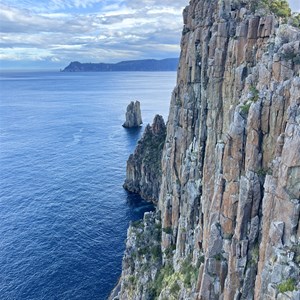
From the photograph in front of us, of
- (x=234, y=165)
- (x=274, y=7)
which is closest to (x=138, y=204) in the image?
(x=234, y=165)

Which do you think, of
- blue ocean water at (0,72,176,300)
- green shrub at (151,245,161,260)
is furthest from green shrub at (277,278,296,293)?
blue ocean water at (0,72,176,300)

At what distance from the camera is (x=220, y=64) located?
214 ft

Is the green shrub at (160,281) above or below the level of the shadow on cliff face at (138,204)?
above

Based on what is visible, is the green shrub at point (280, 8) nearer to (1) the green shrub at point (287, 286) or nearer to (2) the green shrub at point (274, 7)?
(2) the green shrub at point (274, 7)

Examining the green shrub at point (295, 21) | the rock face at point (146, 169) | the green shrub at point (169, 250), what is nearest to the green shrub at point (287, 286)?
the green shrub at point (295, 21)

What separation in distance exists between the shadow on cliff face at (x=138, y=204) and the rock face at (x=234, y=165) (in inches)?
2326

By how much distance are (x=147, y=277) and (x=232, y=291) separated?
1403 inches

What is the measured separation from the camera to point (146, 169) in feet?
524

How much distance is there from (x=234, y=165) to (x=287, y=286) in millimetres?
17315

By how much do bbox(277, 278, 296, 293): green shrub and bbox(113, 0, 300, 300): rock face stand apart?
10cm

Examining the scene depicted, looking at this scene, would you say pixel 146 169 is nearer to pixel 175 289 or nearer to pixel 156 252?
pixel 156 252

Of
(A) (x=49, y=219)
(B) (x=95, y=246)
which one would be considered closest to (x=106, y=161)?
(A) (x=49, y=219)

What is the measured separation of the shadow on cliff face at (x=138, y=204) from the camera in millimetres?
145775

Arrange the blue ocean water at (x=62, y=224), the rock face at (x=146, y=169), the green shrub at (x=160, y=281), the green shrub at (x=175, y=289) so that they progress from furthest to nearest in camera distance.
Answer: the rock face at (x=146, y=169), the blue ocean water at (x=62, y=224), the green shrub at (x=160, y=281), the green shrub at (x=175, y=289)
